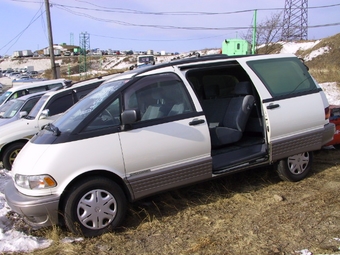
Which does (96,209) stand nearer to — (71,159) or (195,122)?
(71,159)

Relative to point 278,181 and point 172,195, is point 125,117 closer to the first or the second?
point 172,195

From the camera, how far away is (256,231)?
12.3 ft

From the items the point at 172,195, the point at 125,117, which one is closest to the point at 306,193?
the point at 172,195

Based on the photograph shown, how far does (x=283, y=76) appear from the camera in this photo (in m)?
5.21

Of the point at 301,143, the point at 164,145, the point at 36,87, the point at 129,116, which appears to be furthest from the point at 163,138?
the point at 36,87

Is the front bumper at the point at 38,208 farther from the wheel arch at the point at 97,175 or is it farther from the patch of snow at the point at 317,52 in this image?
the patch of snow at the point at 317,52

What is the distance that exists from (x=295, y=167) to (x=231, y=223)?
1.82 m

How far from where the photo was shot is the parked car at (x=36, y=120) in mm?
7555

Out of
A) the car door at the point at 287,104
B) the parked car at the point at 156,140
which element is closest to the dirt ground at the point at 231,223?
the parked car at the point at 156,140

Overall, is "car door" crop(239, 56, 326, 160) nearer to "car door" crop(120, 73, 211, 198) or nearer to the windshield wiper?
"car door" crop(120, 73, 211, 198)

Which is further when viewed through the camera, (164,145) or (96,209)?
(164,145)

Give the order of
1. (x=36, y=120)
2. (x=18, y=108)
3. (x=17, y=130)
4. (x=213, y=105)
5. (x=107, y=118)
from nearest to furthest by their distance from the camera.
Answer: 1. (x=107, y=118)
2. (x=213, y=105)
3. (x=17, y=130)
4. (x=36, y=120)
5. (x=18, y=108)

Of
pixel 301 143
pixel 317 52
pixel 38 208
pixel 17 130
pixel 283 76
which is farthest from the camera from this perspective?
pixel 317 52

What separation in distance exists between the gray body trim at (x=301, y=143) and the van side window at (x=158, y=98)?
60.8 inches
